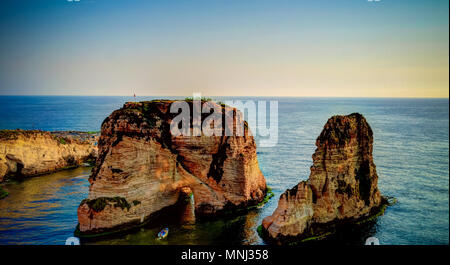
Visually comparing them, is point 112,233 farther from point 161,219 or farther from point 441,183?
point 441,183

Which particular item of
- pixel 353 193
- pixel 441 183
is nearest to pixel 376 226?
pixel 353 193

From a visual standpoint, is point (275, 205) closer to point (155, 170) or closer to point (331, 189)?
point (331, 189)

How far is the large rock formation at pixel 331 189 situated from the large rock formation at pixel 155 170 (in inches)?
242

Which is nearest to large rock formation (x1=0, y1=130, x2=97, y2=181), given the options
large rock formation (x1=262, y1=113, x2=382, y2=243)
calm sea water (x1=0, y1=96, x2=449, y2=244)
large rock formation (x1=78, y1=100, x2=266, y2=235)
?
calm sea water (x1=0, y1=96, x2=449, y2=244)

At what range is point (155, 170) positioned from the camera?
26.2 m

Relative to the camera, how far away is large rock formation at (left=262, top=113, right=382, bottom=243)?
2184 centimetres

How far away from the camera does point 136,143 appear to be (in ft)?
82.9

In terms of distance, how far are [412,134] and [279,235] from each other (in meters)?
52.4

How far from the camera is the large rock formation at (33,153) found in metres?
39.7

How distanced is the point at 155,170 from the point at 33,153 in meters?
24.9
